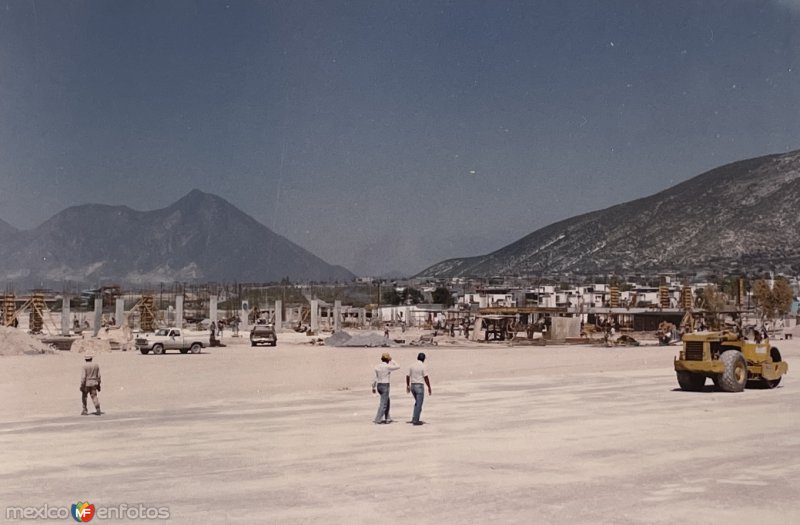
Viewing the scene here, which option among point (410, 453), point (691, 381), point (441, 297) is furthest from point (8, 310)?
point (441, 297)

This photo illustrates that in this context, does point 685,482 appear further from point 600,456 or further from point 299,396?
point 299,396

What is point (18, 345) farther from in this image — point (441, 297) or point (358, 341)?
point (441, 297)

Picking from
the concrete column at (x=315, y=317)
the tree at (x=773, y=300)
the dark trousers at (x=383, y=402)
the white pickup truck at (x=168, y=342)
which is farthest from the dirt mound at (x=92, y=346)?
the tree at (x=773, y=300)

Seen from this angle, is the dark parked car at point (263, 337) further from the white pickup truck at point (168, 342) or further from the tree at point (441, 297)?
the tree at point (441, 297)

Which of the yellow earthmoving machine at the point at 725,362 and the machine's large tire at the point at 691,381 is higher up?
the yellow earthmoving machine at the point at 725,362

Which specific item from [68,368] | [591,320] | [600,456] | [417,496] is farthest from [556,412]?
[591,320]

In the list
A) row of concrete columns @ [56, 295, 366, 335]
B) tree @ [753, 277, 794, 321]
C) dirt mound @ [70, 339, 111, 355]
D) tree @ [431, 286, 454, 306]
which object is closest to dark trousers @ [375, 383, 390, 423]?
dirt mound @ [70, 339, 111, 355]
